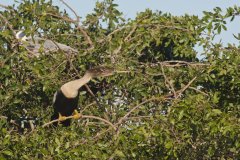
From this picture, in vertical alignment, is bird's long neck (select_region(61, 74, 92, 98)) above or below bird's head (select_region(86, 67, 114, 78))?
below

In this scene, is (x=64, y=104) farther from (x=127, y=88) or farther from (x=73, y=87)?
(x=127, y=88)

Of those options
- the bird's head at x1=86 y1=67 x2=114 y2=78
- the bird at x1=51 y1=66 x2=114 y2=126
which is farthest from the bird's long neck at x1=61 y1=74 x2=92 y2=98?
the bird's head at x1=86 y1=67 x2=114 y2=78

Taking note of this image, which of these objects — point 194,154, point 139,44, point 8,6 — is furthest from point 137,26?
point 194,154

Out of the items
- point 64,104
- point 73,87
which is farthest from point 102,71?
point 64,104

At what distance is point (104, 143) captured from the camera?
6184 mm

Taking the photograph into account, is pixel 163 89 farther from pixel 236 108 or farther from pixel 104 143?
pixel 104 143

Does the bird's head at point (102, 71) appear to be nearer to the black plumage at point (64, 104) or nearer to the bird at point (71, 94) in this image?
the bird at point (71, 94)

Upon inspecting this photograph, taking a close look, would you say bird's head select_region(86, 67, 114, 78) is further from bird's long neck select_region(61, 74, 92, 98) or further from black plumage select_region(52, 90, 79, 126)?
black plumage select_region(52, 90, 79, 126)

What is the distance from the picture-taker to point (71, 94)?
681cm

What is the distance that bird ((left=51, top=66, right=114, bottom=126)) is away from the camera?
6.79 metres

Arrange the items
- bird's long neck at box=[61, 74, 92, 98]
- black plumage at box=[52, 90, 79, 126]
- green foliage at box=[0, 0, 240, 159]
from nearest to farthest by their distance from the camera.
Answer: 1. green foliage at box=[0, 0, 240, 159]
2. bird's long neck at box=[61, 74, 92, 98]
3. black plumage at box=[52, 90, 79, 126]

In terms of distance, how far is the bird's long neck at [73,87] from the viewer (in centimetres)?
674

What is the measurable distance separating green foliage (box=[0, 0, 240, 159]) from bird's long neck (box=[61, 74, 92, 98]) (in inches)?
6.1

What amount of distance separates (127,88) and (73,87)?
51.4 inches
